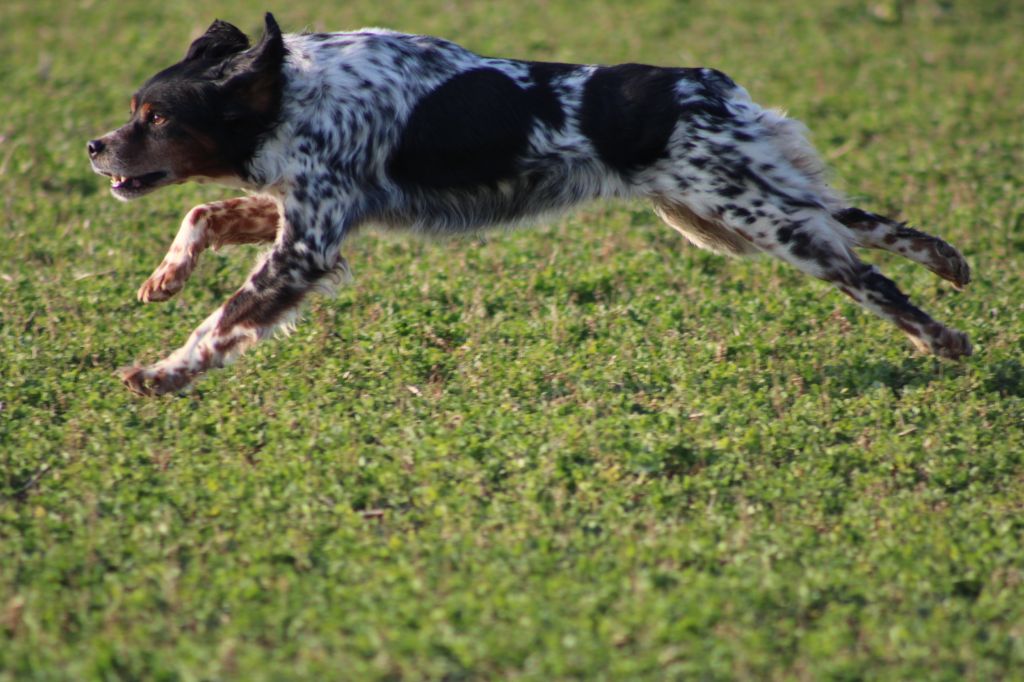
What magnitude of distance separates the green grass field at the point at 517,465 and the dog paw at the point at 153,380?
2.3 inches

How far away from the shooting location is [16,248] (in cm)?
687

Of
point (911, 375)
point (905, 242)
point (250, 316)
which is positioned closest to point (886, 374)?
point (911, 375)

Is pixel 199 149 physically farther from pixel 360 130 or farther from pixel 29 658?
pixel 29 658

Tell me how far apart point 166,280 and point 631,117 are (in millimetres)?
2160

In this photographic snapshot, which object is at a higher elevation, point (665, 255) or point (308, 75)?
point (308, 75)

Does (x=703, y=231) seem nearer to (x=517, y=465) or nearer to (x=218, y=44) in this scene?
(x=517, y=465)

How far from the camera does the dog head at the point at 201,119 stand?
5.24m

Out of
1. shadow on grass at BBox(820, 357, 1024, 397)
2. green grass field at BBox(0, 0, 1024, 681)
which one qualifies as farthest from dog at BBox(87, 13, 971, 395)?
green grass field at BBox(0, 0, 1024, 681)

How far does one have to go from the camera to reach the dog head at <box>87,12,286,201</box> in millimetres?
5238

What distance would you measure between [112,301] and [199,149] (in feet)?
3.97

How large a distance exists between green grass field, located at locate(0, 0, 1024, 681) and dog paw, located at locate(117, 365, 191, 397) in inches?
2.3

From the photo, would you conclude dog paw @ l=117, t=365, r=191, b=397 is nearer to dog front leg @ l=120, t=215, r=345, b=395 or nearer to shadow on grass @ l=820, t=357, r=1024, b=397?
dog front leg @ l=120, t=215, r=345, b=395

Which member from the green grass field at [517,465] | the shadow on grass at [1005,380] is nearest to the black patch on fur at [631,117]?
the green grass field at [517,465]

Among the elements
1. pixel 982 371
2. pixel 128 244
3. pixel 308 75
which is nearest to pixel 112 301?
pixel 128 244
